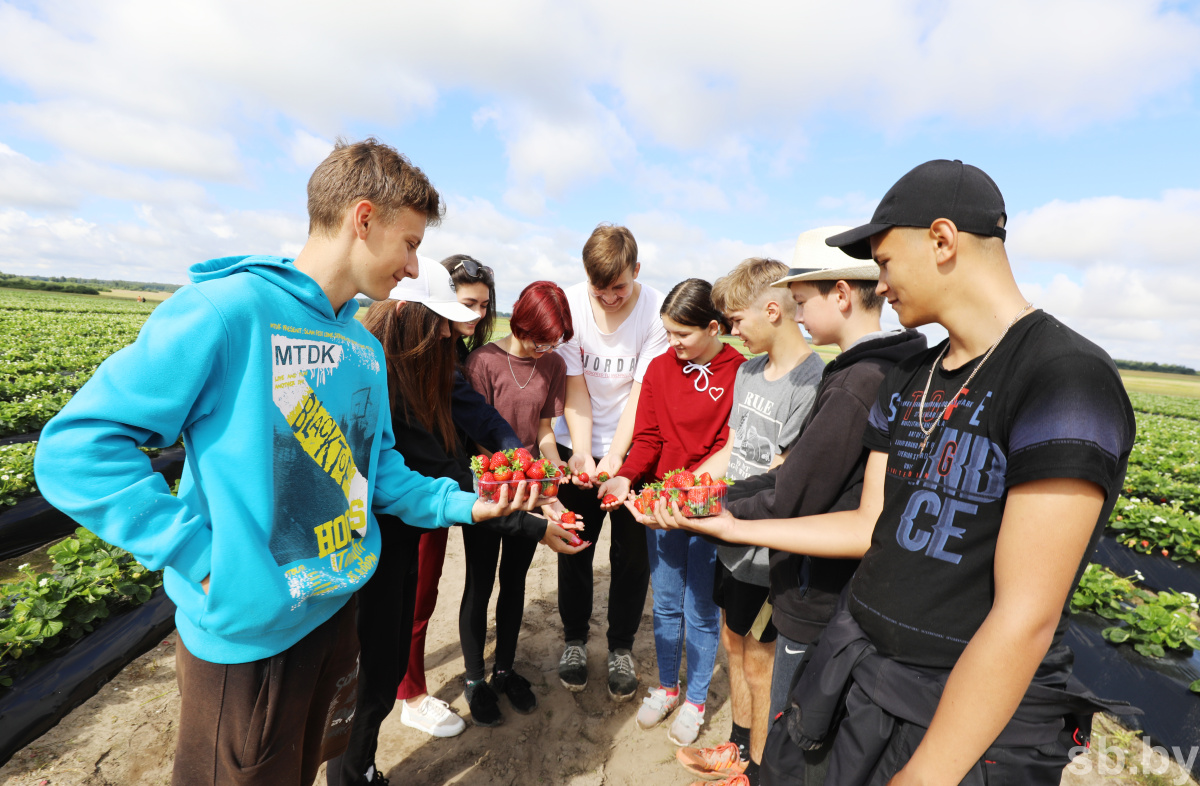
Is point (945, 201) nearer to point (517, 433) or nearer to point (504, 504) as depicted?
point (504, 504)

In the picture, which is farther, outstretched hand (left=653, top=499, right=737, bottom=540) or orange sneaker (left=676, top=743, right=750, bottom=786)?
orange sneaker (left=676, top=743, right=750, bottom=786)

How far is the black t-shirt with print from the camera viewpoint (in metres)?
1.18

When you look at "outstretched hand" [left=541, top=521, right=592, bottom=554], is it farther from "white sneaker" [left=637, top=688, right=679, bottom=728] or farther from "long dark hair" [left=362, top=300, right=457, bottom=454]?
"white sneaker" [left=637, top=688, right=679, bottom=728]

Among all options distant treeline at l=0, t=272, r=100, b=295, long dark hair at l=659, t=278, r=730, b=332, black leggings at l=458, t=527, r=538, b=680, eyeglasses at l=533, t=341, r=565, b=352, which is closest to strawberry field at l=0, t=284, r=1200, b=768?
black leggings at l=458, t=527, r=538, b=680

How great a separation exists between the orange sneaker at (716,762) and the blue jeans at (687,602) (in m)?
0.36

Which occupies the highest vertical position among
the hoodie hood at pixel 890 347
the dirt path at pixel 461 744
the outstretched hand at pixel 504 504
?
the hoodie hood at pixel 890 347

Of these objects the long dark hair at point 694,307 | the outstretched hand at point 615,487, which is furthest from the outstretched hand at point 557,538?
the long dark hair at point 694,307

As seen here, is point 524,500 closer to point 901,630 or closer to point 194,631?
point 194,631

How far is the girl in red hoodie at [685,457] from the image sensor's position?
3418 millimetres

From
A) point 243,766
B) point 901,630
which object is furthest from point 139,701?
point 901,630

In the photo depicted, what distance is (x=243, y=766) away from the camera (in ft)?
5.42

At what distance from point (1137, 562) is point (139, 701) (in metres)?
9.98

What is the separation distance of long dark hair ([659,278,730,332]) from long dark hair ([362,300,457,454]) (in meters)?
1.42

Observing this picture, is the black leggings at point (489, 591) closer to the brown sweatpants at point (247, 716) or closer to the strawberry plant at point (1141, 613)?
the brown sweatpants at point (247, 716)
